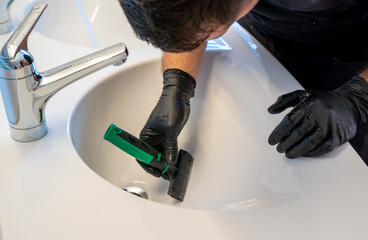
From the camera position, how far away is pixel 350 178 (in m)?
0.61

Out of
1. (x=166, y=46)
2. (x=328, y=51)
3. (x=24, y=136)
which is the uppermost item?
(x=166, y=46)

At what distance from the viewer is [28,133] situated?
0.62 meters

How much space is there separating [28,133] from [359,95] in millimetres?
584

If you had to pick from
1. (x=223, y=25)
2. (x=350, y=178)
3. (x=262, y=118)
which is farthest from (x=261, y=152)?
(x=223, y=25)

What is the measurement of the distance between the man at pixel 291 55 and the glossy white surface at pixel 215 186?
0.19ft

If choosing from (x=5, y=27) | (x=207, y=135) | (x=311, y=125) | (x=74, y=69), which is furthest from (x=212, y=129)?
(x=5, y=27)

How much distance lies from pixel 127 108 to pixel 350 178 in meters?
0.47

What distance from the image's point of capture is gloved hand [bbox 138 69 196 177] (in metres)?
0.74

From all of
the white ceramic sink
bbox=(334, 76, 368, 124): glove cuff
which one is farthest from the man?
the white ceramic sink

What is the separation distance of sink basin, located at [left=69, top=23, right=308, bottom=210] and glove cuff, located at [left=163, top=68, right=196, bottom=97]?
70mm

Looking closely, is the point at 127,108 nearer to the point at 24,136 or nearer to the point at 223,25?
the point at 24,136

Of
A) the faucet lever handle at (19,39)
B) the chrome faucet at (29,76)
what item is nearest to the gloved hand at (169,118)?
the chrome faucet at (29,76)

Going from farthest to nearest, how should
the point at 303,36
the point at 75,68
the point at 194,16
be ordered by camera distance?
the point at 303,36 < the point at 75,68 < the point at 194,16

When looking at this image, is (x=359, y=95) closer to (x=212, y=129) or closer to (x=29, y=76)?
(x=212, y=129)
